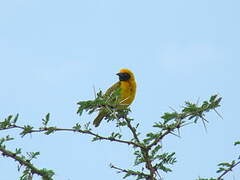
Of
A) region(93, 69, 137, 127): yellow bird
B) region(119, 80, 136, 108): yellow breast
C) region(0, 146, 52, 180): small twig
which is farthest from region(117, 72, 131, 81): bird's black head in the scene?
region(0, 146, 52, 180): small twig

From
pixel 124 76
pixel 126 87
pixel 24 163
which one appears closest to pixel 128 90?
pixel 126 87

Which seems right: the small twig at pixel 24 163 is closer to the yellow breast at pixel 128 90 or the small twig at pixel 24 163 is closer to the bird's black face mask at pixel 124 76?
the yellow breast at pixel 128 90

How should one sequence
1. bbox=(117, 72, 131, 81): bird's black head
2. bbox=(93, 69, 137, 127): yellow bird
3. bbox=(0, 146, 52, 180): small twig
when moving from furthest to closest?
bbox=(117, 72, 131, 81): bird's black head < bbox=(93, 69, 137, 127): yellow bird < bbox=(0, 146, 52, 180): small twig

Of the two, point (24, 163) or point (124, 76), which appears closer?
point (24, 163)

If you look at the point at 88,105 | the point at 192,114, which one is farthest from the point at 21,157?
the point at 192,114

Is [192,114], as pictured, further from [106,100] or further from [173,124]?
[106,100]

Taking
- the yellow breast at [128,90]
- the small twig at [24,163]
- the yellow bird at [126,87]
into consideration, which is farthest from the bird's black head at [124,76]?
the small twig at [24,163]

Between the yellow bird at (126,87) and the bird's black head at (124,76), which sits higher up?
the bird's black head at (124,76)

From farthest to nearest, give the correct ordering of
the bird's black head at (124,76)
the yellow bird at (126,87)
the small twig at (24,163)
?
the bird's black head at (124,76) → the yellow bird at (126,87) → the small twig at (24,163)

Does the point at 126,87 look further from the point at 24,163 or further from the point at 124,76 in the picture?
the point at 24,163

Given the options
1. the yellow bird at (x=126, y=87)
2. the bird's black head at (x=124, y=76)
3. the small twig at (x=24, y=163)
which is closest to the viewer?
the small twig at (x=24, y=163)

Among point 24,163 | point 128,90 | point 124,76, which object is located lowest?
point 24,163

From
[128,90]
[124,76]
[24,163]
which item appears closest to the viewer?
[24,163]

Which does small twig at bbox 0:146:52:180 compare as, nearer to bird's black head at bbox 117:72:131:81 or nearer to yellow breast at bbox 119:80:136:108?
yellow breast at bbox 119:80:136:108
